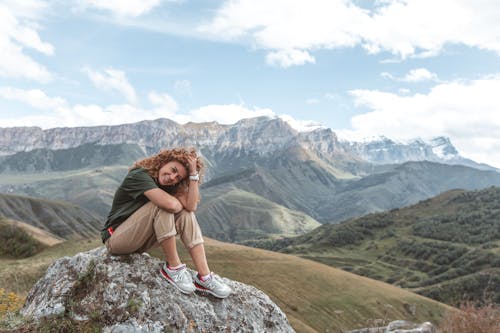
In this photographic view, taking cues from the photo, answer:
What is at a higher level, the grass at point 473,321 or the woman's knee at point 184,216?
the woman's knee at point 184,216

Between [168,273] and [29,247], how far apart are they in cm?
7973

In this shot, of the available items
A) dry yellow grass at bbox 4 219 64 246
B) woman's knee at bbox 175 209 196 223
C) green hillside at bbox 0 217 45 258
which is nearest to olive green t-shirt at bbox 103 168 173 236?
woman's knee at bbox 175 209 196 223

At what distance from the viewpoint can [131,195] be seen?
1052cm

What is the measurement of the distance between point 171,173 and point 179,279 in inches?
113

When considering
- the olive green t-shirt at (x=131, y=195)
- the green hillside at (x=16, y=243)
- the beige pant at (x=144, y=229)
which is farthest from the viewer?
the green hillside at (x=16, y=243)

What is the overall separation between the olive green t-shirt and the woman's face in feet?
0.91

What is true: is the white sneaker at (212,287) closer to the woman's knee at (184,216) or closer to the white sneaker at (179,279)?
the white sneaker at (179,279)

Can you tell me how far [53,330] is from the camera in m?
8.35

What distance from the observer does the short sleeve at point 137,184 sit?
10.3m

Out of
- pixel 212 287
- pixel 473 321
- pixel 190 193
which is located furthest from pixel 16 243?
pixel 473 321

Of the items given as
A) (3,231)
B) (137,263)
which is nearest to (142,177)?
(137,263)

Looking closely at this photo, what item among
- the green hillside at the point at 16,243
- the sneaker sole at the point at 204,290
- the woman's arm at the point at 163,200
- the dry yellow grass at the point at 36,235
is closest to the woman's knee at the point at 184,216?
the woman's arm at the point at 163,200

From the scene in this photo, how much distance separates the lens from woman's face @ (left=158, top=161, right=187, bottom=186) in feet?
36.2

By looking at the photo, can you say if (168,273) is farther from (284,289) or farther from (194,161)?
(284,289)
